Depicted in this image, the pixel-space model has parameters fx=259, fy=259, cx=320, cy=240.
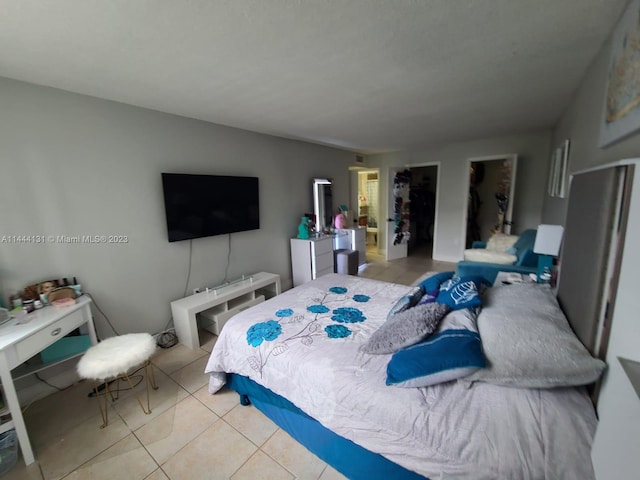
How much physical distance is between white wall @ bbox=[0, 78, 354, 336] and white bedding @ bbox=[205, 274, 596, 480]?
4.23 ft

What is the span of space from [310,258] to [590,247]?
3069 mm

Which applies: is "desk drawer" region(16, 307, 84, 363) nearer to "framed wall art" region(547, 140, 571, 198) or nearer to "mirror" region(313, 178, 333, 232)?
"mirror" region(313, 178, 333, 232)

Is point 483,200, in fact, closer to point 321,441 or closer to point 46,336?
point 321,441

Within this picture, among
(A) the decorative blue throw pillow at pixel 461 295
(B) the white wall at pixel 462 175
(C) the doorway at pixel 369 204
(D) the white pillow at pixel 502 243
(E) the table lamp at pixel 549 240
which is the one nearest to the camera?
(A) the decorative blue throw pillow at pixel 461 295

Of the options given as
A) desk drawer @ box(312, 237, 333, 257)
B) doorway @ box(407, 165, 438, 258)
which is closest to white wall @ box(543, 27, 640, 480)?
desk drawer @ box(312, 237, 333, 257)

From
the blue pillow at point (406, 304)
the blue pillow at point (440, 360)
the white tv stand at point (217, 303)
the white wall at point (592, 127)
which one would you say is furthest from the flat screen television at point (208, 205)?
the white wall at point (592, 127)

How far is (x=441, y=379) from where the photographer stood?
3.66 feet

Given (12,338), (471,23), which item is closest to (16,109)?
(12,338)

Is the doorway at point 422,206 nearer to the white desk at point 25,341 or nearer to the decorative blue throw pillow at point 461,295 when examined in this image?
the decorative blue throw pillow at point 461,295

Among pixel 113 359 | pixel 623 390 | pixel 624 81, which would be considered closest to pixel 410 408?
pixel 623 390

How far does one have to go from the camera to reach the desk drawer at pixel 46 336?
152cm

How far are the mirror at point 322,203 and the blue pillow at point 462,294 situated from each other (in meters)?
2.92

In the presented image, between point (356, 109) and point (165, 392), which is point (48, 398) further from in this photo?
point (356, 109)

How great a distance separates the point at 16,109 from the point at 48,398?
2.15 metres
